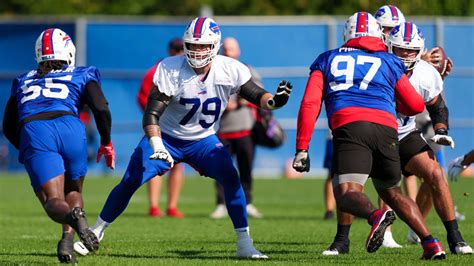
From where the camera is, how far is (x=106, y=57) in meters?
24.8

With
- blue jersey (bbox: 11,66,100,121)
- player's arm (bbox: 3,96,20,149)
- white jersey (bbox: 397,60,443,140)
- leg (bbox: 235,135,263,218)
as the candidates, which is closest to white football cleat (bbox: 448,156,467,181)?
white jersey (bbox: 397,60,443,140)

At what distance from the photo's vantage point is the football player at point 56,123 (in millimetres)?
7777

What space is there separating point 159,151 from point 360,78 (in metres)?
1.55

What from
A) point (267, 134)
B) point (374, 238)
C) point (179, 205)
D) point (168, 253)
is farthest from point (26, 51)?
point (374, 238)

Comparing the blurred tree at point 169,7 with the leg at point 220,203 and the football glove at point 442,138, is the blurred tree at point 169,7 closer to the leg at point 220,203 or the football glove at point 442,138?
the leg at point 220,203

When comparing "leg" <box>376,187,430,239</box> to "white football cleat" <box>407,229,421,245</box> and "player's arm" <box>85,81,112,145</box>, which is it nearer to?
"white football cleat" <box>407,229,421,245</box>

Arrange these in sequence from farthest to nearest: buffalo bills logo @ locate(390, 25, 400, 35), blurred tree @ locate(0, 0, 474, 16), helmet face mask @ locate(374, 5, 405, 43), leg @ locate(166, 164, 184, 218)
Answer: blurred tree @ locate(0, 0, 474, 16) < leg @ locate(166, 164, 184, 218) < helmet face mask @ locate(374, 5, 405, 43) < buffalo bills logo @ locate(390, 25, 400, 35)

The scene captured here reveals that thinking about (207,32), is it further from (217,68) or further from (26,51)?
(26,51)

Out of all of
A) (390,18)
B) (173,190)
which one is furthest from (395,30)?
(173,190)

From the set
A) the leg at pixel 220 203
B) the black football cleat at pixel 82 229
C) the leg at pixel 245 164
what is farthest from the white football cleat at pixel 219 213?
the black football cleat at pixel 82 229

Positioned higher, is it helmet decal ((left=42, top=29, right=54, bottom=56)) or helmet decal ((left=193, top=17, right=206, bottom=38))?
helmet decal ((left=193, top=17, right=206, bottom=38))

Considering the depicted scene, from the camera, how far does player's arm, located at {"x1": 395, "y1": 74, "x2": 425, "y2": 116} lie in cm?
805

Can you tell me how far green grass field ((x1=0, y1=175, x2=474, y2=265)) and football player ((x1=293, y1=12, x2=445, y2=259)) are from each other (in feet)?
1.68

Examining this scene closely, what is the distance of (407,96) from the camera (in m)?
8.05
